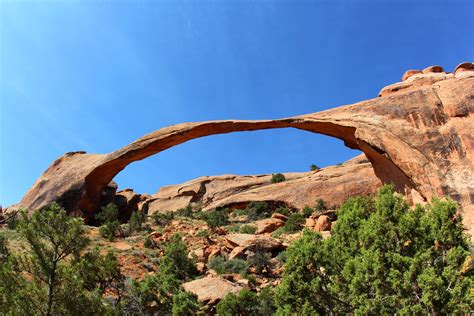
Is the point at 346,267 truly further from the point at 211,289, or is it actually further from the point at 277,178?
the point at 277,178

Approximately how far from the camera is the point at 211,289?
14891 mm

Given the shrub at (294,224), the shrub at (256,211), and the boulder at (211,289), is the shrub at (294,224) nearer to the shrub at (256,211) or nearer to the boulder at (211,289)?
the shrub at (256,211)

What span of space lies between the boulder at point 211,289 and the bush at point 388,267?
476 centimetres

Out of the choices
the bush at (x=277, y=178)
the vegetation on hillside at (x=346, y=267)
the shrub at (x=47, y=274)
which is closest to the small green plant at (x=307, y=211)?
the bush at (x=277, y=178)

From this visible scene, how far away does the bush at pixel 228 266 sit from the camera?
17.6m

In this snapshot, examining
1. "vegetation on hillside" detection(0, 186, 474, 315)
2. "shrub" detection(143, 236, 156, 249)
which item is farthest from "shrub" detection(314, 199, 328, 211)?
"vegetation on hillside" detection(0, 186, 474, 315)

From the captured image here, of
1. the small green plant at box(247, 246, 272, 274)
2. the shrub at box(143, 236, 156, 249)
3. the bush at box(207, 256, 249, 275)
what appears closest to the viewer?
the bush at box(207, 256, 249, 275)

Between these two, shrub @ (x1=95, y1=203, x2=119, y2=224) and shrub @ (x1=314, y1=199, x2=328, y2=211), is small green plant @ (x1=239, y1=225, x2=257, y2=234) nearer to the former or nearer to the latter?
shrub @ (x1=314, y1=199, x2=328, y2=211)

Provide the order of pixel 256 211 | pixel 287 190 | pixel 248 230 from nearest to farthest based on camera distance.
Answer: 1. pixel 248 230
2. pixel 256 211
3. pixel 287 190

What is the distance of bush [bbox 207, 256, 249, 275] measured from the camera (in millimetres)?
17578

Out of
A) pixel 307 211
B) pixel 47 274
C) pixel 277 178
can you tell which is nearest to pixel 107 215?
pixel 307 211

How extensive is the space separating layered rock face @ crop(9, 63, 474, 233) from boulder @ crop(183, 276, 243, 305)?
7.84 metres

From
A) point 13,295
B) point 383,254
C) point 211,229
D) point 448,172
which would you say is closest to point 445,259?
point 383,254

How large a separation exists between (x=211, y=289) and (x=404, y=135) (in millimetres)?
9449
